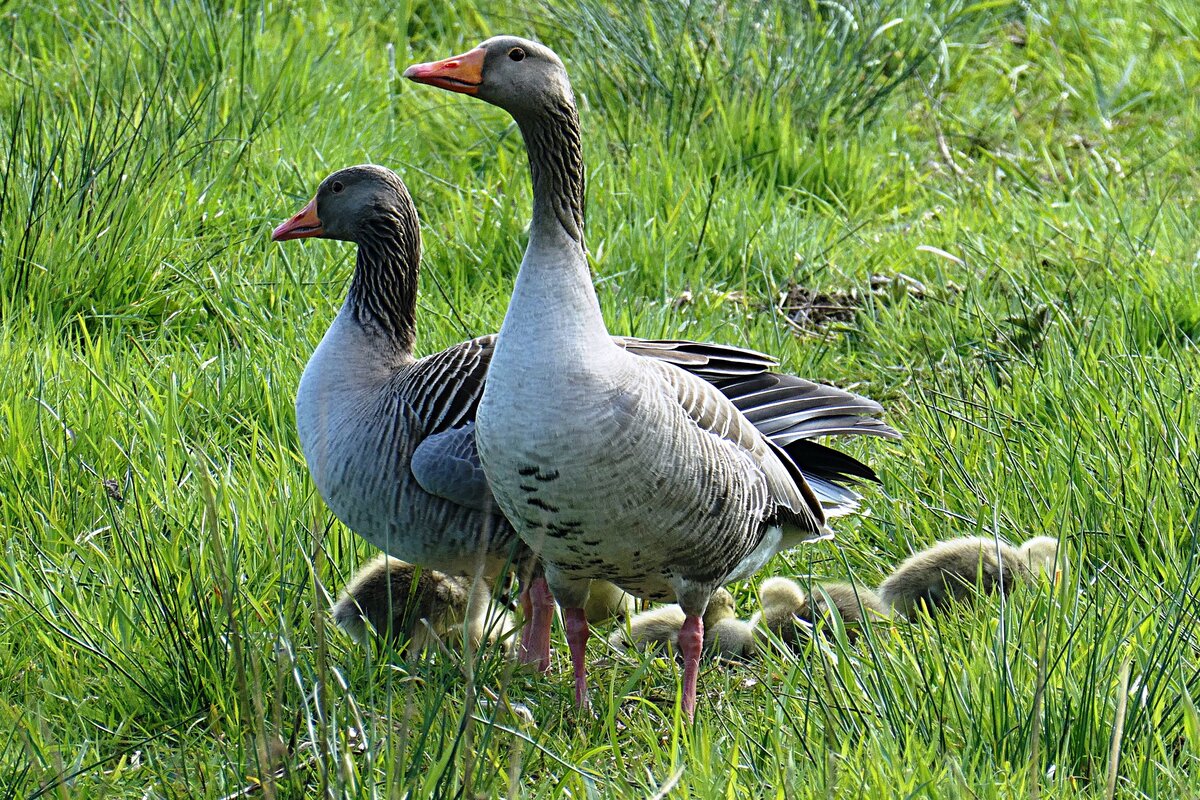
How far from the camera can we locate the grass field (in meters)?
3.03

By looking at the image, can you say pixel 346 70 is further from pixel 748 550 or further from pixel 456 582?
pixel 748 550

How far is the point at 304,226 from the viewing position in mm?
4621

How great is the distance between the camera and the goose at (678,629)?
4.18 meters

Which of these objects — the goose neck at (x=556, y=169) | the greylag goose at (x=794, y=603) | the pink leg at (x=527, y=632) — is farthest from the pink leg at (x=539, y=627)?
the goose neck at (x=556, y=169)

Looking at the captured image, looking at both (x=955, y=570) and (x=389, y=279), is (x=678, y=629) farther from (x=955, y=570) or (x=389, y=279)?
(x=389, y=279)

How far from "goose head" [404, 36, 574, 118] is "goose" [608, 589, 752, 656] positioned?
1582mm

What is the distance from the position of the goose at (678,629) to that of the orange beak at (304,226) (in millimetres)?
1596

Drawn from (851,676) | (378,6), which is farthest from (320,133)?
(851,676)

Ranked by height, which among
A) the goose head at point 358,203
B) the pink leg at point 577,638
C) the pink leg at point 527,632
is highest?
the goose head at point 358,203

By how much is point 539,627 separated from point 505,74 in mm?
1584

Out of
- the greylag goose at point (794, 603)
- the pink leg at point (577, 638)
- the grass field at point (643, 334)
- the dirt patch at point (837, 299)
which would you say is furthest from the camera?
the dirt patch at point (837, 299)

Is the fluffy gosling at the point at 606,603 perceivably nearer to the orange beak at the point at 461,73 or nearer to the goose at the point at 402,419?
the goose at the point at 402,419

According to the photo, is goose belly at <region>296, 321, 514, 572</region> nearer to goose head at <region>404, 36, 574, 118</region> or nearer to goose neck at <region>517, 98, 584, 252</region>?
goose neck at <region>517, 98, 584, 252</region>

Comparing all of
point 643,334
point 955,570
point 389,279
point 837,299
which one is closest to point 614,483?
point 955,570
